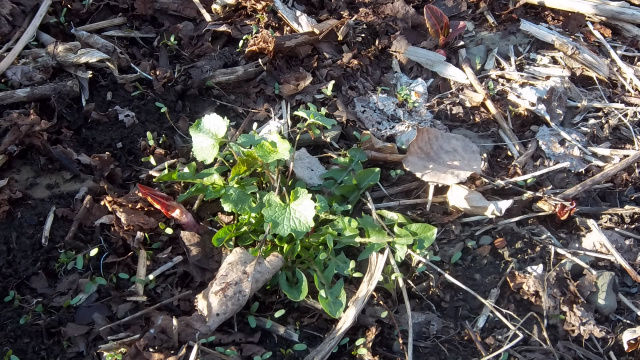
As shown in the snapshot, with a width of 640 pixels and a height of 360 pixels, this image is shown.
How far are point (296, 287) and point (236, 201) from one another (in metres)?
0.43

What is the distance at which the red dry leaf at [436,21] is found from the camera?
119 inches

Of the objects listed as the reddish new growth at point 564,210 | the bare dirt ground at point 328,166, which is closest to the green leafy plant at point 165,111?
the bare dirt ground at point 328,166

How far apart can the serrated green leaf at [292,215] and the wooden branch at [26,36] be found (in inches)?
64.8

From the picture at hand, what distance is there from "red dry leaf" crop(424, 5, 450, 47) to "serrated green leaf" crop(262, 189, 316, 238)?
1407mm

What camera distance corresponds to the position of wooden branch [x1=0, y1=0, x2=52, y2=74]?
2.81m

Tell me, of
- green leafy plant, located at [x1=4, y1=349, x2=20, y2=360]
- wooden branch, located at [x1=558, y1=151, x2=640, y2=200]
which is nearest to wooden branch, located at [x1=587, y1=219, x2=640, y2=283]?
wooden branch, located at [x1=558, y1=151, x2=640, y2=200]

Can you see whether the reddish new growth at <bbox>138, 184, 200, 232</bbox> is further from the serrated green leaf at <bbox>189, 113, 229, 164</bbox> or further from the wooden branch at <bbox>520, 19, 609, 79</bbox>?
the wooden branch at <bbox>520, 19, 609, 79</bbox>

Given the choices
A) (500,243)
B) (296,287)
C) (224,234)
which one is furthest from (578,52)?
(224,234)

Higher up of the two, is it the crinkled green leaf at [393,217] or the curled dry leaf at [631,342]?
the crinkled green leaf at [393,217]

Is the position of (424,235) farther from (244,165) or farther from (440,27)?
(440,27)

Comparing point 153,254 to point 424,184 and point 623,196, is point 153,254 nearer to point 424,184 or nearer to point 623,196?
point 424,184

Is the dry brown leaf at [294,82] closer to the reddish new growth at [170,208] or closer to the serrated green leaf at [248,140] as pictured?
the serrated green leaf at [248,140]

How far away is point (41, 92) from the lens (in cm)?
272

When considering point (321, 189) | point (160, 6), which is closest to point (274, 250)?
point (321, 189)
